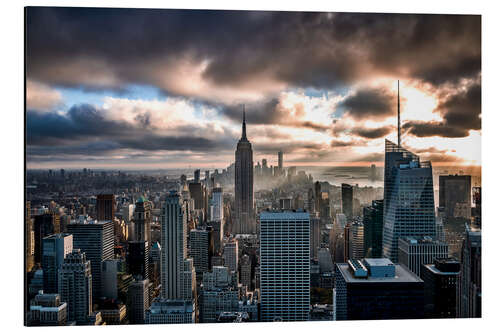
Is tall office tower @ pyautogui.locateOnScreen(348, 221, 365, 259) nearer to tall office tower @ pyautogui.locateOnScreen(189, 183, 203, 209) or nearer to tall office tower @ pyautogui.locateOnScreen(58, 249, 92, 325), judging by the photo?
tall office tower @ pyautogui.locateOnScreen(189, 183, 203, 209)

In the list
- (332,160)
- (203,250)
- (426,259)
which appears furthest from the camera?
(203,250)

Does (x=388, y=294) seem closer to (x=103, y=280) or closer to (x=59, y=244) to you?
(x=103, y=280)

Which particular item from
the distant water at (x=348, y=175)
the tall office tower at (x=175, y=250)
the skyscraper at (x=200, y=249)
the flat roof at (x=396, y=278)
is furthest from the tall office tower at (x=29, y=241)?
the flat roof at (x=396, y=278)

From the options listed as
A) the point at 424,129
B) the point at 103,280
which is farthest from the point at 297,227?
the point at 103,280

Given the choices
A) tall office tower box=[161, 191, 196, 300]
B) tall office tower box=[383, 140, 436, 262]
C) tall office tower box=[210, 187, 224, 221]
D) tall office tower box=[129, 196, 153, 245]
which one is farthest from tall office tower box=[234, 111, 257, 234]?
tall office tower box=[383, 140, 436, 262]

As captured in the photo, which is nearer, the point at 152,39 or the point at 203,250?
the point at 152,39
